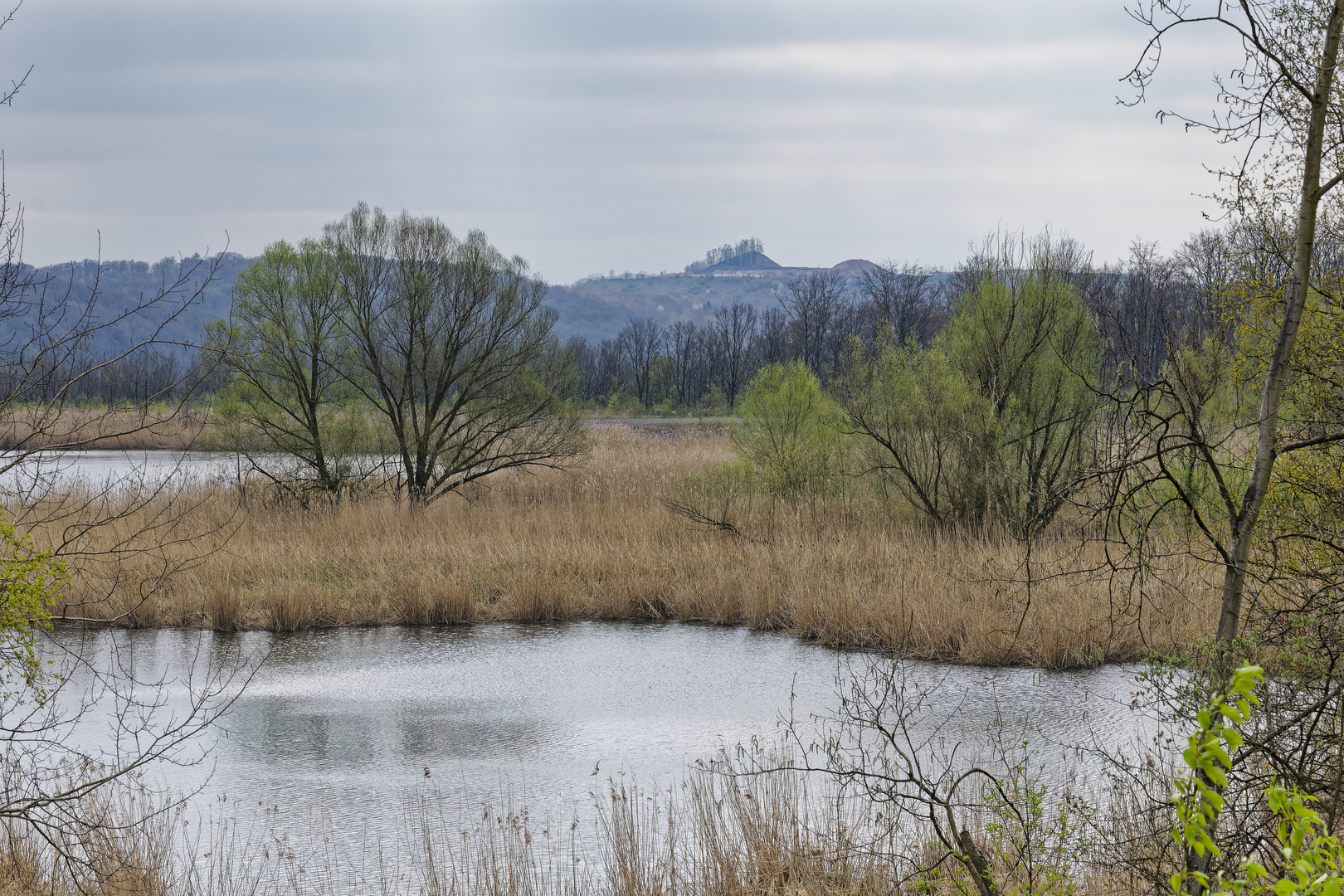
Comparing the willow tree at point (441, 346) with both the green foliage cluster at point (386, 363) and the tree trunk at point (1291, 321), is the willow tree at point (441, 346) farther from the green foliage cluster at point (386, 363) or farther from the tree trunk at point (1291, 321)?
the tree trunk at point (1291, 321)

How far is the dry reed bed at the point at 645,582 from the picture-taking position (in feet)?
33.3

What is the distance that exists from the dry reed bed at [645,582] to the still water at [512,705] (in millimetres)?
312

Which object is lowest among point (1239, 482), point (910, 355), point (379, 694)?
point (379, 694)

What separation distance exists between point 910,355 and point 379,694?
9076 millimetres

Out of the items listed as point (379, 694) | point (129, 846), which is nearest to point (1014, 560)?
point (379, 694)

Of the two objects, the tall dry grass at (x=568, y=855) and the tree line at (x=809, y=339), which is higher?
the tree line at (x=809, y=339)

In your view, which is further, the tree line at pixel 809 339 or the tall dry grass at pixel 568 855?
the tree line at pixel 809 339

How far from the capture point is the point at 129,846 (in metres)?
5.50

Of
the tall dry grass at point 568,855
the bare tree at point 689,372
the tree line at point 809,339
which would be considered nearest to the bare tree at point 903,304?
the tree line at point 809,339

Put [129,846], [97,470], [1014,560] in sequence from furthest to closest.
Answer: [97,470] → [1014,560] → [129,846]

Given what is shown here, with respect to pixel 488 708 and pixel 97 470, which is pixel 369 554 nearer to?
pixel 488 708

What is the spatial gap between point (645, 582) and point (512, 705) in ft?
12.1

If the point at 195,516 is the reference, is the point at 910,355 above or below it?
above

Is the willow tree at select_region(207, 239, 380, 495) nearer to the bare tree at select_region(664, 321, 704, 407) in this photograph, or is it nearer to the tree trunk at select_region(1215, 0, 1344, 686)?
the tree trunk at select_region(1215, 0, 1344, 686)
